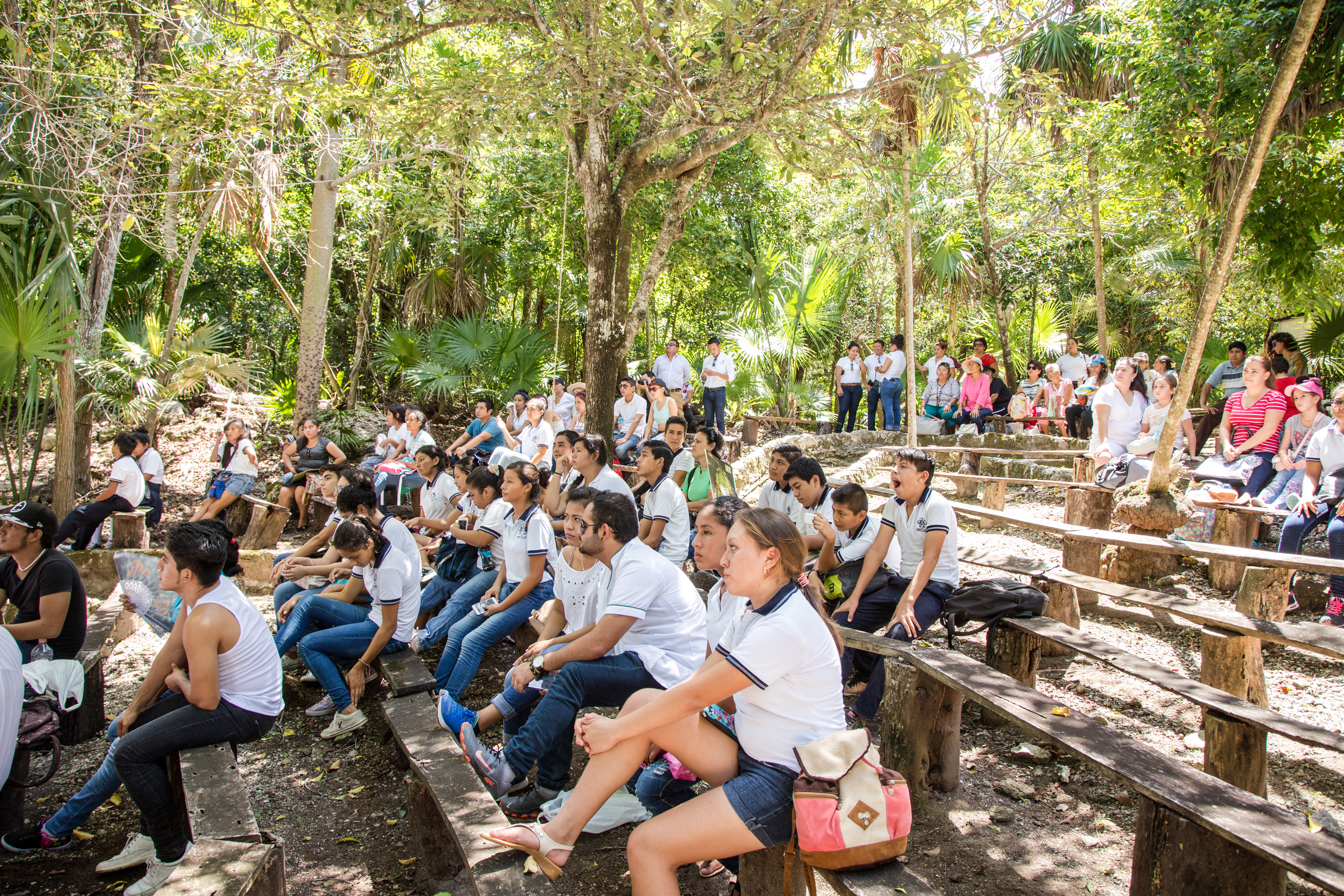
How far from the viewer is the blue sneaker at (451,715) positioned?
12.9 feet

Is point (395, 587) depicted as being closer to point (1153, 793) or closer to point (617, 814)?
point (617, 814)

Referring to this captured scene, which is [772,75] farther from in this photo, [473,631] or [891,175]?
[473,631]

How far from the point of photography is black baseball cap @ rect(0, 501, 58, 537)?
4.34 m

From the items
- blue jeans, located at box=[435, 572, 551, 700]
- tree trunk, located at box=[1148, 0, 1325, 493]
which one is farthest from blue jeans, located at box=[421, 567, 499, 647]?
tree trunk, located at box=[1148, 0, 1325, 493]

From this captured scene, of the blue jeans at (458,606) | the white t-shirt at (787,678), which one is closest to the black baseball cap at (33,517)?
the blue jeans at (458,606)

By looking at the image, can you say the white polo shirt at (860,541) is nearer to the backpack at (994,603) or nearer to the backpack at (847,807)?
the backpack at (994,603)

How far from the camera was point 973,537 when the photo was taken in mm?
8289

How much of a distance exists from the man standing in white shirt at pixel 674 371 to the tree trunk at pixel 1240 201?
7051 millimetres

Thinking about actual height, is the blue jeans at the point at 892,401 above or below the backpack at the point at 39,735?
above

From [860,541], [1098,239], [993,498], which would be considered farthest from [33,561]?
[1098,239]

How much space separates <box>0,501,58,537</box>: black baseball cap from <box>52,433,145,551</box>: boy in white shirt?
400cm

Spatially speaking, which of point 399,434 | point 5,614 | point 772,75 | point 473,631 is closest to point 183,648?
point 473,631

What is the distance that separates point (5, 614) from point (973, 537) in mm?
8569

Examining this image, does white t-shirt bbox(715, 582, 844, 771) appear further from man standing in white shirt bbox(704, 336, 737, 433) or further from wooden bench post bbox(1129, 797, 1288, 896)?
man standing in white shirt bbox(704, 336, 737, 433)
